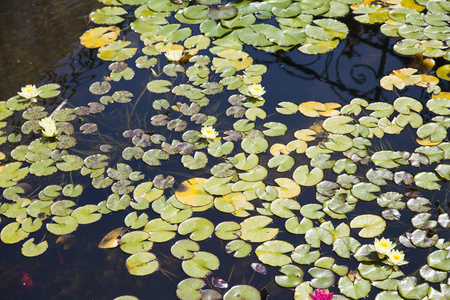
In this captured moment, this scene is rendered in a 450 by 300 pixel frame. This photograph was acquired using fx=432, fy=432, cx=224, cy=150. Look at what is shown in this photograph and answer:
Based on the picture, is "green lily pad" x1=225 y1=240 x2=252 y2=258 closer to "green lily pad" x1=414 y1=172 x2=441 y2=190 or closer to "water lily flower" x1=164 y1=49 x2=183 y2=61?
"green lily pad" x1=414 y1=172 x2=441 y2=190

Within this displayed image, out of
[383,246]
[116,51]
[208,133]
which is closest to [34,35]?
[116,51]

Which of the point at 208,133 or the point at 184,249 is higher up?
the point at 208,133

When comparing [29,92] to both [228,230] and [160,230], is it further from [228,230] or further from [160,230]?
[228,230]

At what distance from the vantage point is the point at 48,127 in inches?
112

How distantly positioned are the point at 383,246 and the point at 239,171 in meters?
0.91

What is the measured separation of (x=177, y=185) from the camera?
256 centimetres

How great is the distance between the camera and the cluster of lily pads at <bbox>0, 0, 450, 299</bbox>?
2170 mm

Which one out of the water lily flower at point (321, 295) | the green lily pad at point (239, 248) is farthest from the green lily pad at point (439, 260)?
the green lily pad at point (239, 248)

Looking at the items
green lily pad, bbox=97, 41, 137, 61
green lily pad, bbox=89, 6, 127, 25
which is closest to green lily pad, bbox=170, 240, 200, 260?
green lily pad, bbox=97, 41, 137, 61

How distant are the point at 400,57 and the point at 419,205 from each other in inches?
59.2

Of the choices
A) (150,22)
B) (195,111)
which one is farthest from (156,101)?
(150,22)

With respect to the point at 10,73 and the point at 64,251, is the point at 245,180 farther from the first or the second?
the point at 10,73

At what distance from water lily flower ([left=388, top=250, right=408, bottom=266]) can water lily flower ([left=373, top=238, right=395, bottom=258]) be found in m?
0.02

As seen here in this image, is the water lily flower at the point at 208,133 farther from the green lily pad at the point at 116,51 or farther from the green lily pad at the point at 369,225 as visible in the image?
the green lily pad at the point at 116,51
